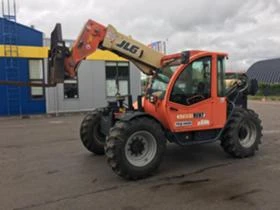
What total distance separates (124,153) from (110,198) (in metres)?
0.97

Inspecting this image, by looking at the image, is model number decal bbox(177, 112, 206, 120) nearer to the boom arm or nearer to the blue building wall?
the boom arm

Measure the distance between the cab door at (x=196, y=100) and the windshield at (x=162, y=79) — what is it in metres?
0.24

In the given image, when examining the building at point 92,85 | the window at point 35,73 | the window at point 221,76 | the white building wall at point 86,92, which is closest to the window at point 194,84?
the window at point 221,76

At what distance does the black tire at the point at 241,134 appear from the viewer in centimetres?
698

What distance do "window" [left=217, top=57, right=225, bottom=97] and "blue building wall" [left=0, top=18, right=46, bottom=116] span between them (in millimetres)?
14598

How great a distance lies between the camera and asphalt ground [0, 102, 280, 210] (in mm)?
4648

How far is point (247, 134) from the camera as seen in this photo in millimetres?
7414

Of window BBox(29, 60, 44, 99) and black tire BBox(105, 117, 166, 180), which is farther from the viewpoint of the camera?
window BBox(29, 60, 44, 99)

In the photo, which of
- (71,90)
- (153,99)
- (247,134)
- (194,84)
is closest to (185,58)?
(194,84)

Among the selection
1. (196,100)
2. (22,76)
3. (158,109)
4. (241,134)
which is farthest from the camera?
(22,76)

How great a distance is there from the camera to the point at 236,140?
698 cm

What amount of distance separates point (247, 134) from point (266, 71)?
1610 inches

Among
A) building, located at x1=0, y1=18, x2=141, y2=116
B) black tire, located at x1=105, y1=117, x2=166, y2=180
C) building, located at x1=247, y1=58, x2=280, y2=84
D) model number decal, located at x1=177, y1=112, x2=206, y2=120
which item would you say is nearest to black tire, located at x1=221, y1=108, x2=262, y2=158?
model number decal, located at x1=177, y1=112, x2=206, y2=120

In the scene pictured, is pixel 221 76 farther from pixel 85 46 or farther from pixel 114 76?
pixel 114 76
